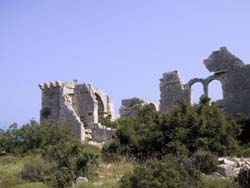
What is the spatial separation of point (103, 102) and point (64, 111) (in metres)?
5.36

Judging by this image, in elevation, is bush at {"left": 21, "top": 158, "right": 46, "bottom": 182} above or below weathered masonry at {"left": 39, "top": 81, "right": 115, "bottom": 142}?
below

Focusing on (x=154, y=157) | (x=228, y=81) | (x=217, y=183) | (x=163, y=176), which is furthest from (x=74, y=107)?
(x=163, y=176)

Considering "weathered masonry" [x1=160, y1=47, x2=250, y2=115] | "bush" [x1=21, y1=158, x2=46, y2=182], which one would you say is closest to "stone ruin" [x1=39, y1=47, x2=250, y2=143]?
"weathered masonry" [x1=160, y1=47, x2=250, y2=115]

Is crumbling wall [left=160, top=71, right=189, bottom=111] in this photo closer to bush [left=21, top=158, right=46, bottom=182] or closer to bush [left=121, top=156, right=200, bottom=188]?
bush [left=21, top=158, right=46, bottom=182]

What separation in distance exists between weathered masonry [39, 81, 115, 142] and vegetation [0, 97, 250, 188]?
8.80 metres

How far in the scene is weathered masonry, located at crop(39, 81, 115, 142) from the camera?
28.0 meters

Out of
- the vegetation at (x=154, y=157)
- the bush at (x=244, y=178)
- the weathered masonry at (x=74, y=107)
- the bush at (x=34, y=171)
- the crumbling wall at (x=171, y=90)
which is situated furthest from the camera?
the weathered masonry at (x=74, y=107)

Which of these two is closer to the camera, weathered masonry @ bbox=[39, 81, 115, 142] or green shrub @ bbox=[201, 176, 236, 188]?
green shrub @ bbox=[201, 176, 236, 188]

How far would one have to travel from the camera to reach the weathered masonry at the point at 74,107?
1102 inches

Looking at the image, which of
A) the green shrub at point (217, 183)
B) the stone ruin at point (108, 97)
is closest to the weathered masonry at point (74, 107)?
the stone ruin at point (108, 97)

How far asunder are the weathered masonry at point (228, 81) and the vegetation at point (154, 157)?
13.4 ft

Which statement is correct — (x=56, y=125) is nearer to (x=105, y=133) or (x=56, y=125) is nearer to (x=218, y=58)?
(x=105, y=133)

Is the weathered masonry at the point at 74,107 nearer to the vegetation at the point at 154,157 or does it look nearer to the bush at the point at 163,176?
the vegetation at the point at 154,157

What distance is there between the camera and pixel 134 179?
9117mm
